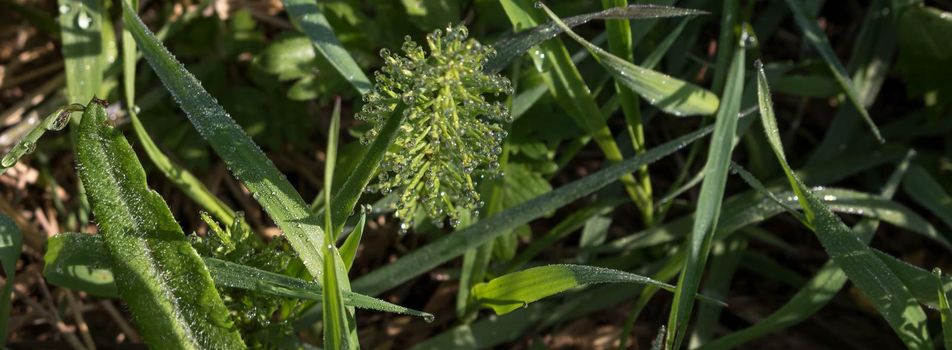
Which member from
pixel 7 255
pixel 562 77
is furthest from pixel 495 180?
pixel 7 255

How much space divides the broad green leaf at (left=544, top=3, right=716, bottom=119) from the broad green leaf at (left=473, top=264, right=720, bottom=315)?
488mm

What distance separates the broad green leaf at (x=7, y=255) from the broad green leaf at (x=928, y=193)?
2.30 metres

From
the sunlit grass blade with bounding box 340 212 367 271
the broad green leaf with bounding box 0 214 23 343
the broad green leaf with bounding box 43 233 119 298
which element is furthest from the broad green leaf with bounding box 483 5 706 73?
the broad green leaf with bounding box 0 214 23 343

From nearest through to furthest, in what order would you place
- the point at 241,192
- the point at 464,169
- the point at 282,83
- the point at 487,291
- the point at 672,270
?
the point at 464,169
the point at 487,291
the point at 672,270
the point at 282,83
the point at 241,192

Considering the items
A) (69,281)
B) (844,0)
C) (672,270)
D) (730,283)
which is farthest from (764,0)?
(69,281)

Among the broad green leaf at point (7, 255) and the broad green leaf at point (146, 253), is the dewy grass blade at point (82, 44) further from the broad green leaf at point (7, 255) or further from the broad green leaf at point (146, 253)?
the broad green leaf at point (146, 253)

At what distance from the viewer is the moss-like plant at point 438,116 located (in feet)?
5.02

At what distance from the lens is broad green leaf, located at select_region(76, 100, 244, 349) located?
165 centimetres

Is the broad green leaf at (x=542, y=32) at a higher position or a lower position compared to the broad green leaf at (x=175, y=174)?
higher

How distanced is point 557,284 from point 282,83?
3.78 ft

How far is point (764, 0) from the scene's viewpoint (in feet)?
9.12

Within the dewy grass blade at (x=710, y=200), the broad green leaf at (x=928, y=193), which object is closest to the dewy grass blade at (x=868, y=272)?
the dewy grass blade at (x=710, y=200)

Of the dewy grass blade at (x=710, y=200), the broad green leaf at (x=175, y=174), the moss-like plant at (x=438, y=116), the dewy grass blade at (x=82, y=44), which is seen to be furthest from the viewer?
the dewy grass blade at (x=82, y=44)

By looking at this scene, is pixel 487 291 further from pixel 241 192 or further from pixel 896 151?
pixel 896 151
